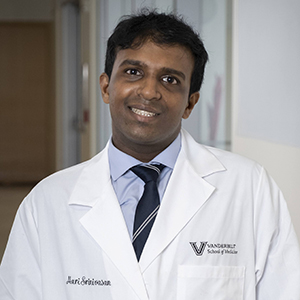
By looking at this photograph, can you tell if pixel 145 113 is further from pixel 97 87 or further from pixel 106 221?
pixel 97 87

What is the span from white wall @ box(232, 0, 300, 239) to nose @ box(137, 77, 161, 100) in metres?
0.51

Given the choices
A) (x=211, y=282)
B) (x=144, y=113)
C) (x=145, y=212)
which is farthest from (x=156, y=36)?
(x=211, y=282)

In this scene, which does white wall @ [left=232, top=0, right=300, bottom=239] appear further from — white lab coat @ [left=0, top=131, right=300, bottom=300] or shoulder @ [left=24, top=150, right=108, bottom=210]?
shoulder @ [left=24, top=150, right=108, bottom=210]

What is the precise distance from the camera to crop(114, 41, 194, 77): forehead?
1101 mm

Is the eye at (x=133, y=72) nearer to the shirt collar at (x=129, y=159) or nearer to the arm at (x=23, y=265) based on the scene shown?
the shirt collar at (x=129, y=159)

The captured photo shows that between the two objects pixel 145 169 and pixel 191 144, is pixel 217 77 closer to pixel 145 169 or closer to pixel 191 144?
pixel 191 144

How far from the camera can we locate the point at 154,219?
1120 mm

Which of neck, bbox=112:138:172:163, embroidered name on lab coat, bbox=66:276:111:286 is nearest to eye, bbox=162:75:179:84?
neck, bbox=112:138:172:163

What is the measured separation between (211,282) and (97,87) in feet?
10.2

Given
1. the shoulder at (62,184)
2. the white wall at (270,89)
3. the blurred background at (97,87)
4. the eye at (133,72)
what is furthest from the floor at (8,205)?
the eye at (133,72)

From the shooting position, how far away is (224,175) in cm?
117

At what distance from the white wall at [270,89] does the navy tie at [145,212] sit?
488mm

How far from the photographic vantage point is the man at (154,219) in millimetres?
1076

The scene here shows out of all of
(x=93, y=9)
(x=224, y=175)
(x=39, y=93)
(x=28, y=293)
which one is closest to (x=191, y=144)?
(x=224, y=175)
